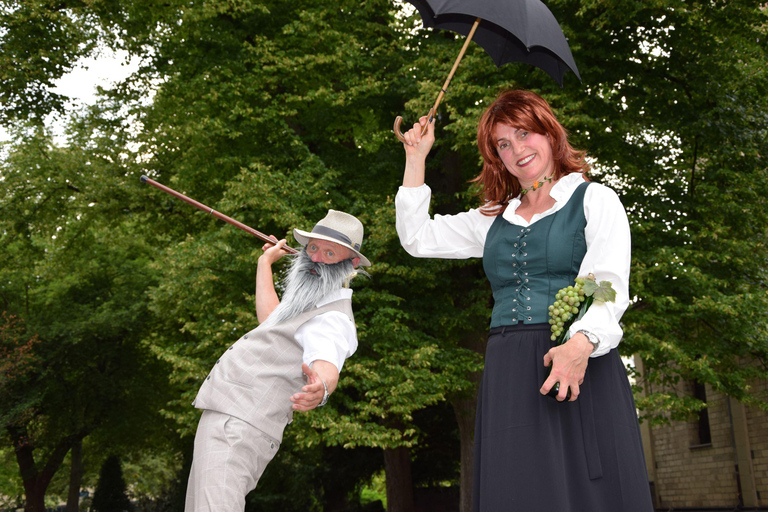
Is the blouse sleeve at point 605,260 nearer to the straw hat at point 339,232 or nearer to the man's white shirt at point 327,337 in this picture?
the man's white shirt at point 327,337

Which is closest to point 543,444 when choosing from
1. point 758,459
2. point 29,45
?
point 29,45

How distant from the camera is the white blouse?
2.56m

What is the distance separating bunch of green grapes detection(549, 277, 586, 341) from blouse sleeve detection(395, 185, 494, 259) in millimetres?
→ 615

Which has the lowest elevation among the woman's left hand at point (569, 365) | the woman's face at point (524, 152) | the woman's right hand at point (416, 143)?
the woman's left hand at point (569, 365)

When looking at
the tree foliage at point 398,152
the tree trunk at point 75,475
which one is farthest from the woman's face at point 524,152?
the tree trunk at point 75,475

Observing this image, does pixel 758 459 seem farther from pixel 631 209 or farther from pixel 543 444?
pixel 543 444

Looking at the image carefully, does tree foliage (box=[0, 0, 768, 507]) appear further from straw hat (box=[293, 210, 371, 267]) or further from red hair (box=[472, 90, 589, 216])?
red hair (box=[472, 90, 589, 216])

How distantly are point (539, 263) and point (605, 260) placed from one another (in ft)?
0.85

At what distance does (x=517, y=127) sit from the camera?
303cm

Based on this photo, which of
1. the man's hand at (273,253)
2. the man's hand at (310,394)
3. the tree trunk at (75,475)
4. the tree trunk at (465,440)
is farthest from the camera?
the tree trunk at (75,475)

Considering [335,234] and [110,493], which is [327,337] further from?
[110,493]

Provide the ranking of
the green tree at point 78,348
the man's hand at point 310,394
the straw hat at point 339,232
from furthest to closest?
1. the green tree at point 78,348
2. the straw hat at point 339,232
3. the man's hand at point 310,394

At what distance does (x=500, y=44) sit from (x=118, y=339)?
79.5ft

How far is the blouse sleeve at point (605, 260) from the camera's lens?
254 cm
